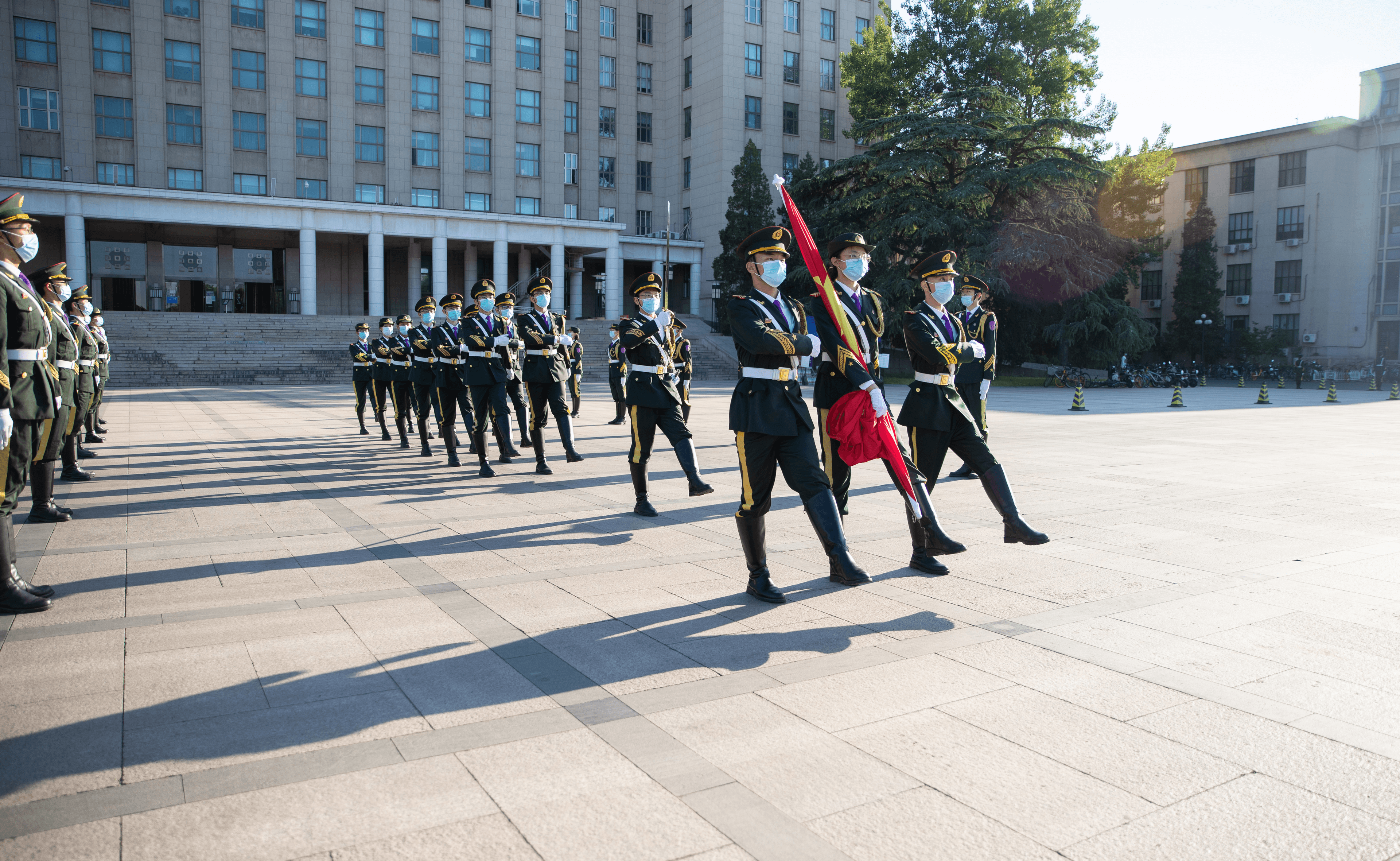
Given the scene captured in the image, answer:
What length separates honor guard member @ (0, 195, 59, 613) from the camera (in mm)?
5168

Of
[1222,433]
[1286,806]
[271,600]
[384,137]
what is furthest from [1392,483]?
[384,137]

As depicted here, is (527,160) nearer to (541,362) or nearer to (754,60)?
(754,60)

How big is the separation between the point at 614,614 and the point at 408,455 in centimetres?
881

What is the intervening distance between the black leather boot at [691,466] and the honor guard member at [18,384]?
483 cm

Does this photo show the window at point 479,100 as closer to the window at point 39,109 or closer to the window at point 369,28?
the window at point 369,28

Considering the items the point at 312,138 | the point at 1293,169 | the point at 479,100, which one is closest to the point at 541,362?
the point at 312,138

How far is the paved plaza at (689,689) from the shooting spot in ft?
9.57

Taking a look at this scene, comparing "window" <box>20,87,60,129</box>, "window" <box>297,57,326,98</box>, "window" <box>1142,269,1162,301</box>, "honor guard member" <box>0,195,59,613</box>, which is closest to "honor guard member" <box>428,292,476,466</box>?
"honor guard member" <box>0,195,59,613</box>

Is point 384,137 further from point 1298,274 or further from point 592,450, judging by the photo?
point 1298,274

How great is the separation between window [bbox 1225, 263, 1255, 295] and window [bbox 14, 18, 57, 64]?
208 ft

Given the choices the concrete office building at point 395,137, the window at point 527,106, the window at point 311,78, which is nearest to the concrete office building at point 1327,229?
the concrete office building at point 395,137

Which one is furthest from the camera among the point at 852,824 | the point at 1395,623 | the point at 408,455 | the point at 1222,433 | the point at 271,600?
the point at 1222,433

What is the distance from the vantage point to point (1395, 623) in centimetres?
508

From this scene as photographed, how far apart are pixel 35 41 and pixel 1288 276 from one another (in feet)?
216
